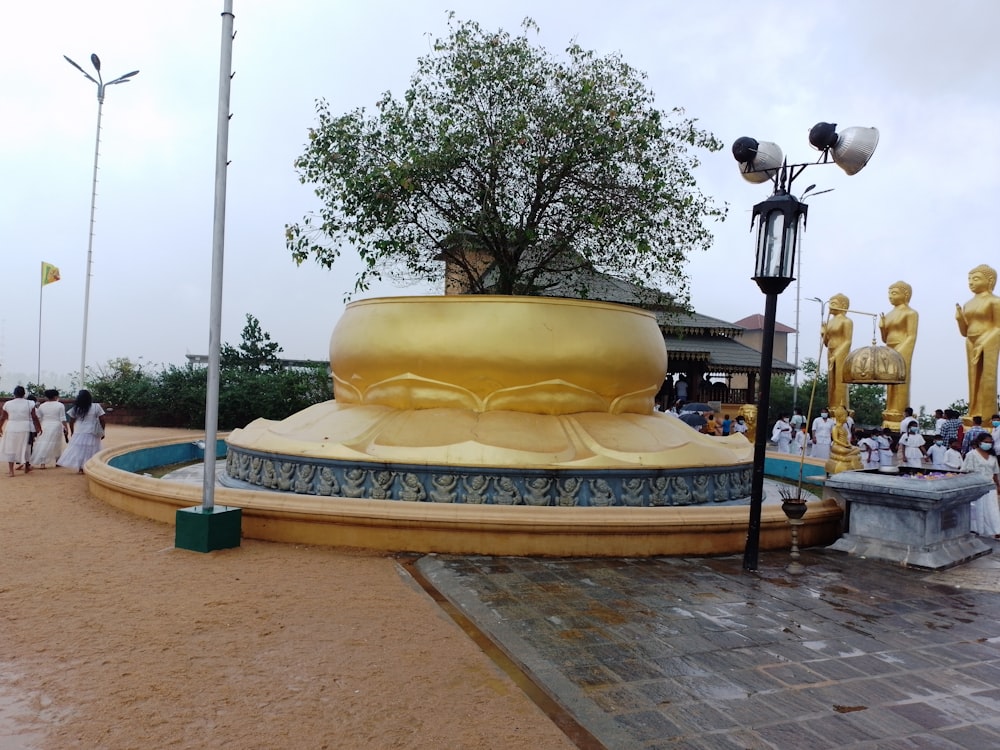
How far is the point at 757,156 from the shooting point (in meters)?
5.94

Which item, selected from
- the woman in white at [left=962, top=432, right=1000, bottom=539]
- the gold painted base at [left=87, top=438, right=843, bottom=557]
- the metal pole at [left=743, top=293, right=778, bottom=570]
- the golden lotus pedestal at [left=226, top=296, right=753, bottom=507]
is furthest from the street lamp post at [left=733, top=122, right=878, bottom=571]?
the woman in white at [left=962, top=432, right=1000, bottom=539]

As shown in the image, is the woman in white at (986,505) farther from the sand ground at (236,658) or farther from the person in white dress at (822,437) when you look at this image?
the person in white dress at (822,437)

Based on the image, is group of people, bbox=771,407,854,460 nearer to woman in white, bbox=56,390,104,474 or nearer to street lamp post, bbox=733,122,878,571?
street lamp post, bbox=733,122,878,571

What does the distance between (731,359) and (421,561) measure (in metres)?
19.2

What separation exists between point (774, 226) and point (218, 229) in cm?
441

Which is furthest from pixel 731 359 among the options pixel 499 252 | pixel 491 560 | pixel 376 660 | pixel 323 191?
pixel 376 660

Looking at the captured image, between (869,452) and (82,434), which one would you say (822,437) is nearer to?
(869,452)

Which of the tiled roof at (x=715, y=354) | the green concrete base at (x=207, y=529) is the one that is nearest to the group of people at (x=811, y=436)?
the tiled roof at (x=715, y=354)

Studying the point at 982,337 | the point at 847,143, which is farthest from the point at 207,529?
the point at 982,337

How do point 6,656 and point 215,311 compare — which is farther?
point 215,311

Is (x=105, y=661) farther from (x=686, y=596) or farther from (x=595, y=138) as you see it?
(x=595, y=138)

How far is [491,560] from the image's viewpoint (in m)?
5.89

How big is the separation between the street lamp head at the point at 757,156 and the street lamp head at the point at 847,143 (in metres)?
0.29

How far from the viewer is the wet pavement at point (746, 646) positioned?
315 cm
